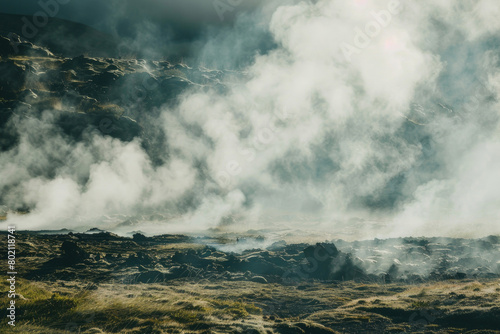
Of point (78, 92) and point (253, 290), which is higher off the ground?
point (78, 92)

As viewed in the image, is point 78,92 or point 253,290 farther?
point 78,92

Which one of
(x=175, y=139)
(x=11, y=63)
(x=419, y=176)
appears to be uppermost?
(x=11, y=63)

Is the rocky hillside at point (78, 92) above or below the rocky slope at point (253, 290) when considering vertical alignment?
above

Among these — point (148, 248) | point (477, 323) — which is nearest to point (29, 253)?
point (148, 248)

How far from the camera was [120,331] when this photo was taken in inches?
545

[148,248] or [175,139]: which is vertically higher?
[175,139]

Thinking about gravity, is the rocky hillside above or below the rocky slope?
above

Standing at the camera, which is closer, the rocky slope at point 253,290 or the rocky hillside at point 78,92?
the rocky slope at point 253,290

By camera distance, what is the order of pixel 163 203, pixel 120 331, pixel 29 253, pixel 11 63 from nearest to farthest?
pixel 120 331 < pixel 29 253 < pixel 163 203 < pixel 11 63

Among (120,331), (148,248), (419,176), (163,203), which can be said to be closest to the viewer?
(120,331)

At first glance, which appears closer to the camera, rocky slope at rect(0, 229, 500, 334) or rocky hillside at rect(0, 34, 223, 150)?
rocky slope at rect(0, 229, 500, 334)

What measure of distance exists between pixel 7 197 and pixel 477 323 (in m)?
87.0

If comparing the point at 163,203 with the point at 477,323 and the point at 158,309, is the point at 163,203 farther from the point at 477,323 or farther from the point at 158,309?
the point at 477,323

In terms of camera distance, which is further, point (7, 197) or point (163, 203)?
point (163, 203)
